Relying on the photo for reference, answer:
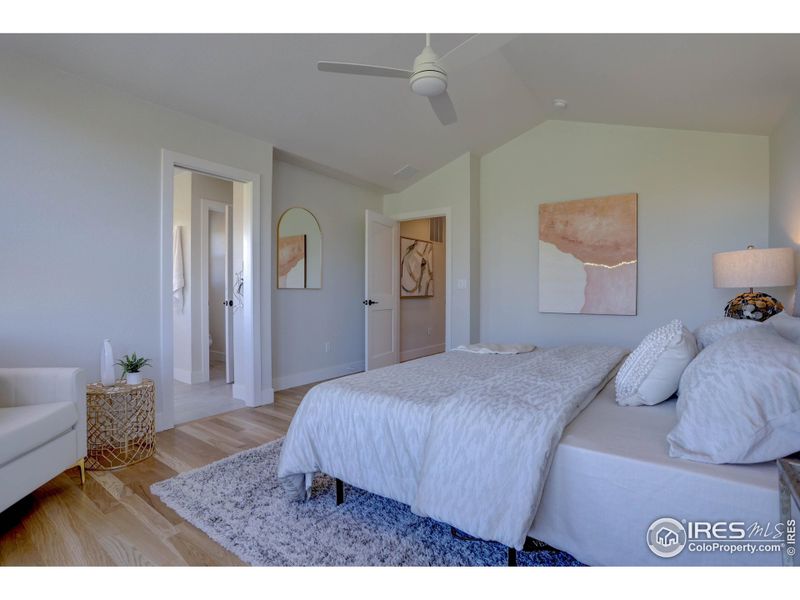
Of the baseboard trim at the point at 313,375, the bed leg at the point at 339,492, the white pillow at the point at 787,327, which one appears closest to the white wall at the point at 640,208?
the baseboard trim at the point at 313,375

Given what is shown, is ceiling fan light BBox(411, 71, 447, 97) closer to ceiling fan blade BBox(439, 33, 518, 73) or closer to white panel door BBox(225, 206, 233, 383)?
ceiling fan blade BBox(439, 33, 518, 73)

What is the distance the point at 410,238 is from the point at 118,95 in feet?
13.3

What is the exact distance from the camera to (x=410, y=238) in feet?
20.7

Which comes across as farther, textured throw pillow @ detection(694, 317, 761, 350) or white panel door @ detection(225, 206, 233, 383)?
white panel door @ detection(225, 206, 233, 383)

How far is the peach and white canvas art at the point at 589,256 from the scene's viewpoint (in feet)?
13.3

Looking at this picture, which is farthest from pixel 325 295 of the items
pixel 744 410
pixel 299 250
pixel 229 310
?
pixel 744 410

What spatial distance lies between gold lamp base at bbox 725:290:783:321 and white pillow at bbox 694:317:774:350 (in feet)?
3.84

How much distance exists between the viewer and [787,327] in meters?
1.77

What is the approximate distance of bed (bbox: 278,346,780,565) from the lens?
1134 mm

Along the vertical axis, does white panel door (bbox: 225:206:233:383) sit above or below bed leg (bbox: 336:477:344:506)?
above

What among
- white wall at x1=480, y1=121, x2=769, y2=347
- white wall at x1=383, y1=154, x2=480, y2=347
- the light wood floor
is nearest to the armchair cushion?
the light wood floor

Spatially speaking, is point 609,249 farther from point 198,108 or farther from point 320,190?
point 198,108

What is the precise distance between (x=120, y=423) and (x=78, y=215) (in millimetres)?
1345
